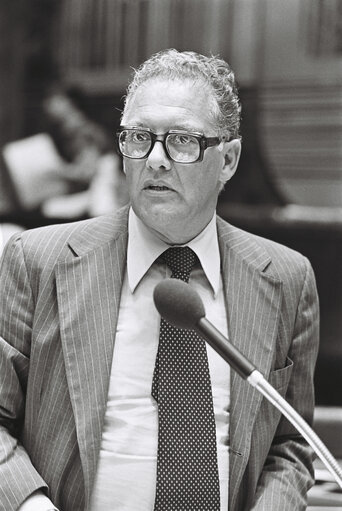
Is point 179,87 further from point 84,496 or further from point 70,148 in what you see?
point 70,148

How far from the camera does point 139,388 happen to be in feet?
5.16

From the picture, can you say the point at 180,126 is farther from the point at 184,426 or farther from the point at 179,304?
the point at 184,426

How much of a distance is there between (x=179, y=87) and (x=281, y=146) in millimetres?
2306

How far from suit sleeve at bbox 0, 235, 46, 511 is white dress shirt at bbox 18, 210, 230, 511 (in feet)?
0.27

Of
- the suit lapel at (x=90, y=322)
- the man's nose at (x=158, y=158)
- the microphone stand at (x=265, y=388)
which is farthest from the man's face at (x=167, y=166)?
the microphone stand at (x=265, y=388)

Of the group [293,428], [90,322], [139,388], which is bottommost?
[293,428]

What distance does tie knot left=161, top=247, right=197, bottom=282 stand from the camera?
1.65 metres

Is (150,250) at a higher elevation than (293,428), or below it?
higher

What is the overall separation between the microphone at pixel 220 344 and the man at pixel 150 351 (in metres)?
0.32

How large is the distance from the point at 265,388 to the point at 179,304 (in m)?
0.18

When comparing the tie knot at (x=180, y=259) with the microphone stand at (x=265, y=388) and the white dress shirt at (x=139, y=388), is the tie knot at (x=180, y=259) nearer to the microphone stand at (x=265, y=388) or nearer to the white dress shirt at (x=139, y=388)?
the white dress shirt at (x=139, y=388)

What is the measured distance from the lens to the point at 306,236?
3.42m

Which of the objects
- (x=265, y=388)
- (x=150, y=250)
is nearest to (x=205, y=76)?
(x=150, y=250)

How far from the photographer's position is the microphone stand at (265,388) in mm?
1177
